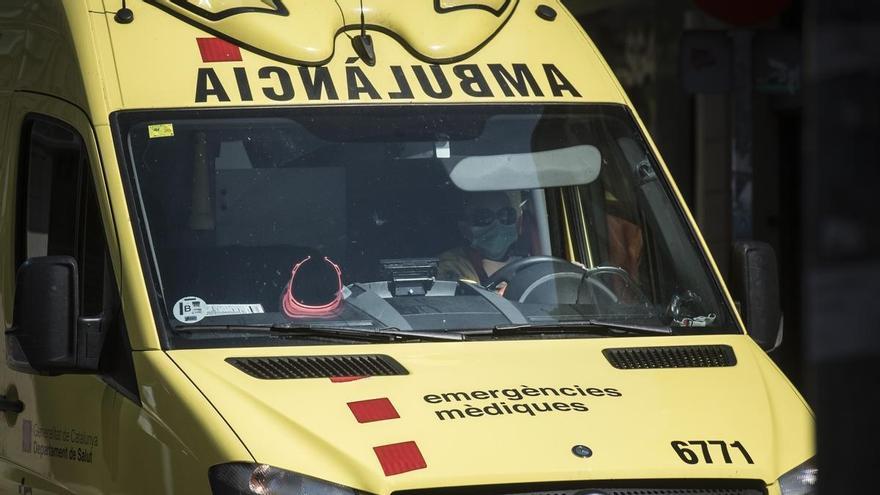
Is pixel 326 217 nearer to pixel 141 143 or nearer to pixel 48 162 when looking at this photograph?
pixel 141 143

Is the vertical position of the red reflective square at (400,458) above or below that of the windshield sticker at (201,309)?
below

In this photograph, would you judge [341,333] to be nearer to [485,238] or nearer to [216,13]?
[485,238]


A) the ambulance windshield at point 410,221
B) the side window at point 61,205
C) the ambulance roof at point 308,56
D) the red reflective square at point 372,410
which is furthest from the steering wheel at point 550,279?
the side window at point 61,205

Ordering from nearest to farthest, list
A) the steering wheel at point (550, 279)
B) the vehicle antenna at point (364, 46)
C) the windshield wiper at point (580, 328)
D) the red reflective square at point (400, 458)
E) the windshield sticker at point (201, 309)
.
Result: 1. the red reflective square at point (400, 458)
2. the windshield sticker at point (201, 309)
3. the windshield wiper at point (580, 328)
4. the steering wheel at point (550, 279)
5. the vehicle antenna at point (364, 46)

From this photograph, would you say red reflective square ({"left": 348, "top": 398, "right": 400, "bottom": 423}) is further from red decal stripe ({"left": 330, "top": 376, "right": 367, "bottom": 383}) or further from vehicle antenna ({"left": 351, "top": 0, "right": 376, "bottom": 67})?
vehicle antenna ({"left": 351, "top": 0, "right": 376, "bottom": 67})

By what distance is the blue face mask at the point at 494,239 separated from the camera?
4.94 m

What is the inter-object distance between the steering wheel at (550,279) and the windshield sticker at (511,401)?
68 centimetres

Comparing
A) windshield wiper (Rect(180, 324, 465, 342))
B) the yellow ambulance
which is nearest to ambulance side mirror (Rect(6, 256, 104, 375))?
the yellow ambulance

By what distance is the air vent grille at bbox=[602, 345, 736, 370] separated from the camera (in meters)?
4.49

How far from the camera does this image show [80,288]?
15.9 ft

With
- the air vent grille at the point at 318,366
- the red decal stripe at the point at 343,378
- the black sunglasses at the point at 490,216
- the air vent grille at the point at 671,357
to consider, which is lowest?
the air vent grille at the point at 671,357

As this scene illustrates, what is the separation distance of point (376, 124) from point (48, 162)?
1006mm

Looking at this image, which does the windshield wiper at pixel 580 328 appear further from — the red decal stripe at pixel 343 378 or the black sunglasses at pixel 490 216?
the red decal stripe at pixel 343 378

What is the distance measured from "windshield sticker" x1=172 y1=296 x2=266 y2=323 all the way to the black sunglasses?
75cm
